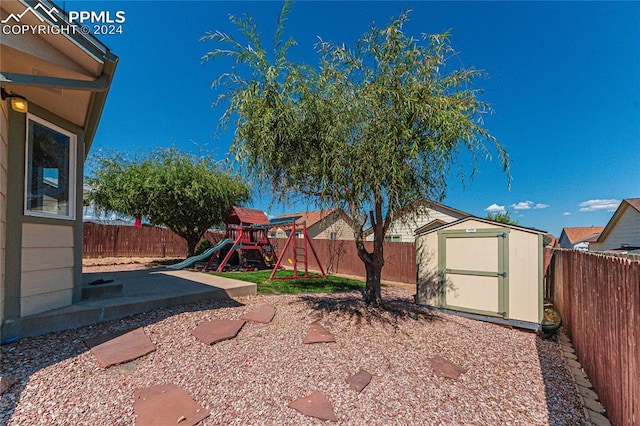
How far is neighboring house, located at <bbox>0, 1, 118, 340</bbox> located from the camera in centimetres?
273

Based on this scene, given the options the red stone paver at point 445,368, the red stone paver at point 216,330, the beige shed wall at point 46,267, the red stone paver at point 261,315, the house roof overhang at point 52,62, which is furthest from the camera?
the red stone paver at point 261,315

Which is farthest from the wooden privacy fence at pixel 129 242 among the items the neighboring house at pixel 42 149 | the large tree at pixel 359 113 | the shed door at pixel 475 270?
the shed door at pixel 475 270

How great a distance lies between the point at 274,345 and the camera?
341 cm

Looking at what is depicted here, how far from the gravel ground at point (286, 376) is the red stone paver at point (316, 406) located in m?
0.06

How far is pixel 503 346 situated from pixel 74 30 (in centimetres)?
667

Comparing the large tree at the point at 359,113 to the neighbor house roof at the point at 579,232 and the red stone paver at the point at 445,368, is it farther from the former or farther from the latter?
the neighbor house roof at the point at 579,232

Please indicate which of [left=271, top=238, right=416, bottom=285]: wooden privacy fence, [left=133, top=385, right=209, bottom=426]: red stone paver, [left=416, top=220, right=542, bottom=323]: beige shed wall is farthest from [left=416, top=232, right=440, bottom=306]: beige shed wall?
[left=133, top=385, right=209, bottom=426]: red stone paver

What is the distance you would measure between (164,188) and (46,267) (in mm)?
6704

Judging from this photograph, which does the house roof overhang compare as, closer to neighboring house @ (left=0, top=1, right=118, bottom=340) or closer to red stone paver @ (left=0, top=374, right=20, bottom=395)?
neighboring house @ (left=0, top=1, right=118, bottom=340)

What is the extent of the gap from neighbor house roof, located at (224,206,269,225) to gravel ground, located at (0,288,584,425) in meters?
7.10

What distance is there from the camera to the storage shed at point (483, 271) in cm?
511

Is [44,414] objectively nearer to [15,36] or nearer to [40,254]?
[40,254]

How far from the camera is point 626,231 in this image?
13508 mm

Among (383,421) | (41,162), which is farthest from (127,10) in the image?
(383,421)
